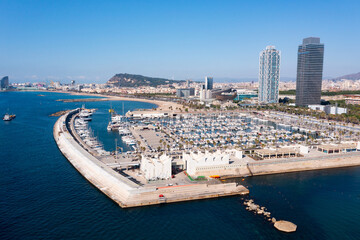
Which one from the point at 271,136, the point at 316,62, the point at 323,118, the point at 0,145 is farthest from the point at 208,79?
the point at 0,145

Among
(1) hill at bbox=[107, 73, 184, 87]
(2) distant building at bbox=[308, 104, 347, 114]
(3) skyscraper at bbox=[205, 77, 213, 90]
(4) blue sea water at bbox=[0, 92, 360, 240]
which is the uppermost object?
(1) hill at bbox=[107, 73, 184, 87]

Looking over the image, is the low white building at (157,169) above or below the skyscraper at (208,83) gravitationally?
below

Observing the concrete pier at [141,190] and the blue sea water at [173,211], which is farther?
the concrete pier at [141,190]

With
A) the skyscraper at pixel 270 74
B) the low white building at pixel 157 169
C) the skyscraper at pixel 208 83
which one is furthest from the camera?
the skyscraper at pixel 208 83

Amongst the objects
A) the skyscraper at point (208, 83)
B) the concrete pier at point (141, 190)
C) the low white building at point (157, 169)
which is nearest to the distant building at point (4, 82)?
the skyscraper at point (208, 83)

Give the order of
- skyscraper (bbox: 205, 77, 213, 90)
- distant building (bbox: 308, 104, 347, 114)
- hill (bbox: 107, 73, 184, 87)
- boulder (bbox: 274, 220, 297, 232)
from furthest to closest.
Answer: hill (bbox: 107, 73, 184, 87) < skyscraper (bbox: 205, 77, 213, 90) < distant building (bbox: 308, 104, 347, 114) < boulder (bbox: 274, 220, 297, 232)

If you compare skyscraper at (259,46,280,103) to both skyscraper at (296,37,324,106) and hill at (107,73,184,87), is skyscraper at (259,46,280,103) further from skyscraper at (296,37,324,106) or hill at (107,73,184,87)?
hill at (107,73,184,87)

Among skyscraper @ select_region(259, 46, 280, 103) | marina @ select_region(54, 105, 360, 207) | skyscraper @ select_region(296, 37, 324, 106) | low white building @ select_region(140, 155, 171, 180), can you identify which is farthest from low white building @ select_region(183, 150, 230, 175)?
skyscraper @ select_region(259, 46, 280, 103)

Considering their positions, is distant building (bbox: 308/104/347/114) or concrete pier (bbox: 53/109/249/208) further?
distant building (bbox: 308/104/347/114)

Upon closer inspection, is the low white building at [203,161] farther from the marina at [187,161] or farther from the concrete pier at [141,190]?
the concrete pier at [141,190]
